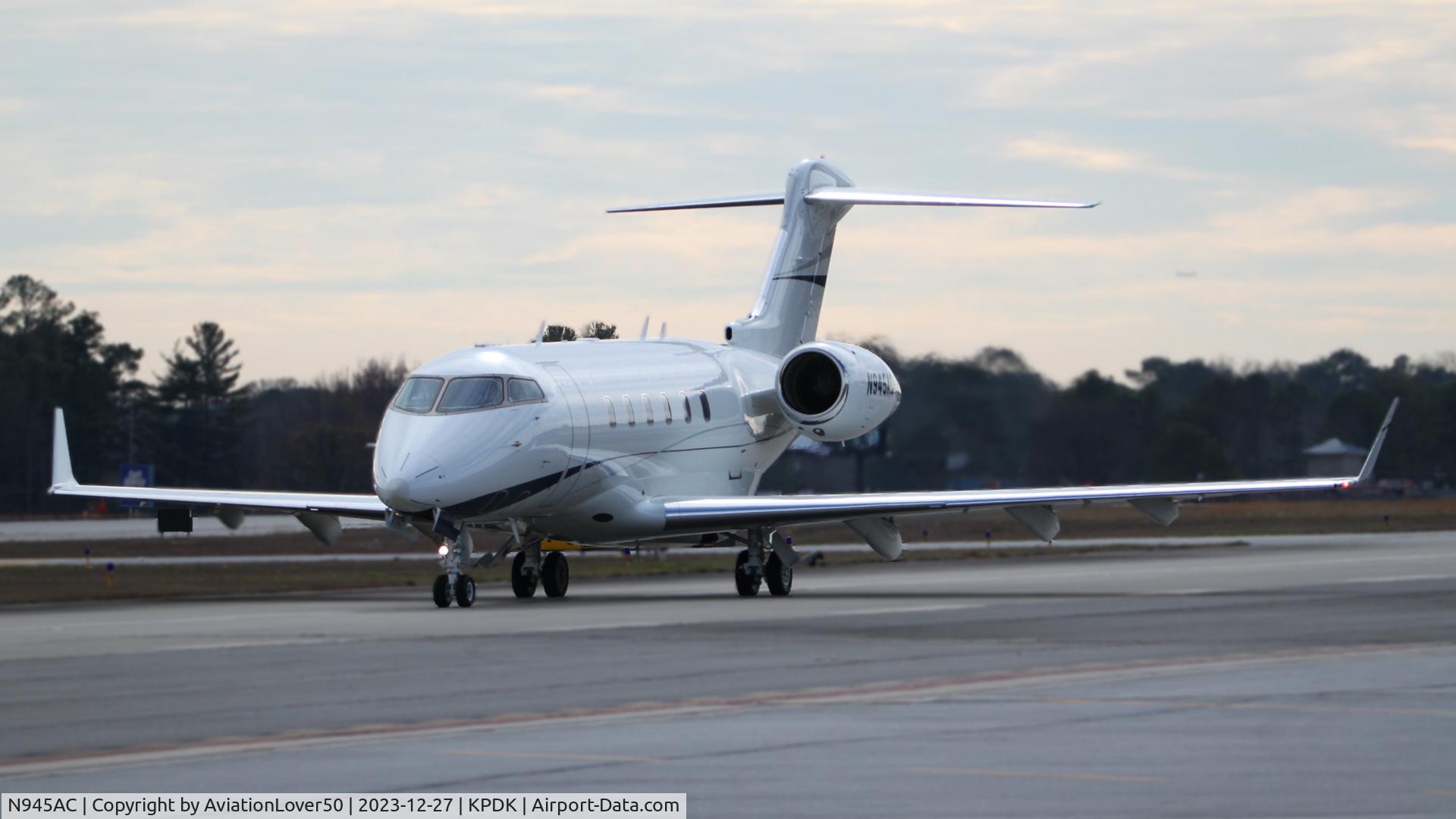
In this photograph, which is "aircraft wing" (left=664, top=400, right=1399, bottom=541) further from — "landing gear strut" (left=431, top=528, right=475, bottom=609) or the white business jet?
"landing gear strut" (left=431, top=528, right=475, bottom=609)

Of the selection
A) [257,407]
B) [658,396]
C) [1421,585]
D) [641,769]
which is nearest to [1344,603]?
[1421,585]

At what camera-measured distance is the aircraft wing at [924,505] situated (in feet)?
89.7

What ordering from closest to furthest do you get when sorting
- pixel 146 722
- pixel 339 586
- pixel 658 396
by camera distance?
pixel 146 722 < pixel 658 396 < pixel 339 586

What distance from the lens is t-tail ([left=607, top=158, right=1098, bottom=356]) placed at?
35.1m

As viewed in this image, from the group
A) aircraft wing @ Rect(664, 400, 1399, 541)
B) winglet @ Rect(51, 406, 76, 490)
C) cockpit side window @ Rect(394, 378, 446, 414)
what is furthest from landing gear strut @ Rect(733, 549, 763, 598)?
winglet @ Rect(51, 406, 76, 490)

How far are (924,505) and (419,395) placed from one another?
7.17 metres

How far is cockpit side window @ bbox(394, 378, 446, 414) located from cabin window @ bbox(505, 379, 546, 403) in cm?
87

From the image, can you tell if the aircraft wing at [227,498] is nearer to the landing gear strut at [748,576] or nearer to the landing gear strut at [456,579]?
the landing gear strut at [456,579]

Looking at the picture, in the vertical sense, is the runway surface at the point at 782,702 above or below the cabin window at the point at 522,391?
below

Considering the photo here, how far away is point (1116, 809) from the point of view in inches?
365

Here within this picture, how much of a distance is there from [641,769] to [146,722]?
→ 4293 mm

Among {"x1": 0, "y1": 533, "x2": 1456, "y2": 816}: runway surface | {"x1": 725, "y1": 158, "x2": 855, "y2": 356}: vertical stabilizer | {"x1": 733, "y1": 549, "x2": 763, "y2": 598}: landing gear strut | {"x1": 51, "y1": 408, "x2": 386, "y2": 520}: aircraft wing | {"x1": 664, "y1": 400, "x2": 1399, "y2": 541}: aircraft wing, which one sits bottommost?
{"x1": 0, "y1": 533, "x2": 1456, "y2": 816}: runway surface

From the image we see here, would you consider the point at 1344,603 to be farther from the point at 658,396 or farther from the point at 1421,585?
the point at 658,396

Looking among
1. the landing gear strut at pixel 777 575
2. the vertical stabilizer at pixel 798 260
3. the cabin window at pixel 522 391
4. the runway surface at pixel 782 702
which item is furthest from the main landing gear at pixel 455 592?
the vertical stabilizer at pixel 798 260
